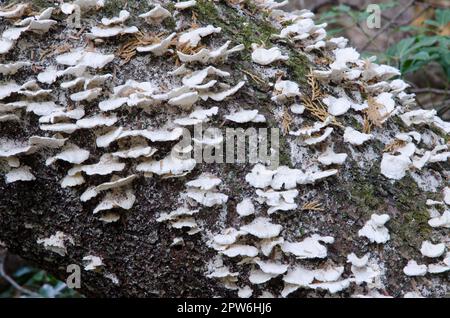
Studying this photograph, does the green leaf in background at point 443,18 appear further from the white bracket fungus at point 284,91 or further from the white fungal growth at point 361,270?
the white fungal growth at point 361,270

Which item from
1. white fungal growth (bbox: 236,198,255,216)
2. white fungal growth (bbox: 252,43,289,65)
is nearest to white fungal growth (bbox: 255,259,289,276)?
white fungal growth (bbox: 236,198,255,216)

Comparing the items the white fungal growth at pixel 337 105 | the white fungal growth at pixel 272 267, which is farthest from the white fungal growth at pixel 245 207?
the white fungal growth at pixel 337 105

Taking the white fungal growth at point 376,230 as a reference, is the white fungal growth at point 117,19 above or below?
above

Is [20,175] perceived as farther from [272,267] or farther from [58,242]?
[272,267]

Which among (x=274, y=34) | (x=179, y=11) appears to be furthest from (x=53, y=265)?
(x=274, y=34)

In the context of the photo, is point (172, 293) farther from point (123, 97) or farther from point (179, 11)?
point (179, 11)

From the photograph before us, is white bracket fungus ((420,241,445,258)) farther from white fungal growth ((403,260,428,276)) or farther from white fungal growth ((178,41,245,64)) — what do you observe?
white fungal growth ((178,41,245,64))

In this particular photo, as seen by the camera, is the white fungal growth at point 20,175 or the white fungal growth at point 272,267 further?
the white fungal growth at point 20,175
